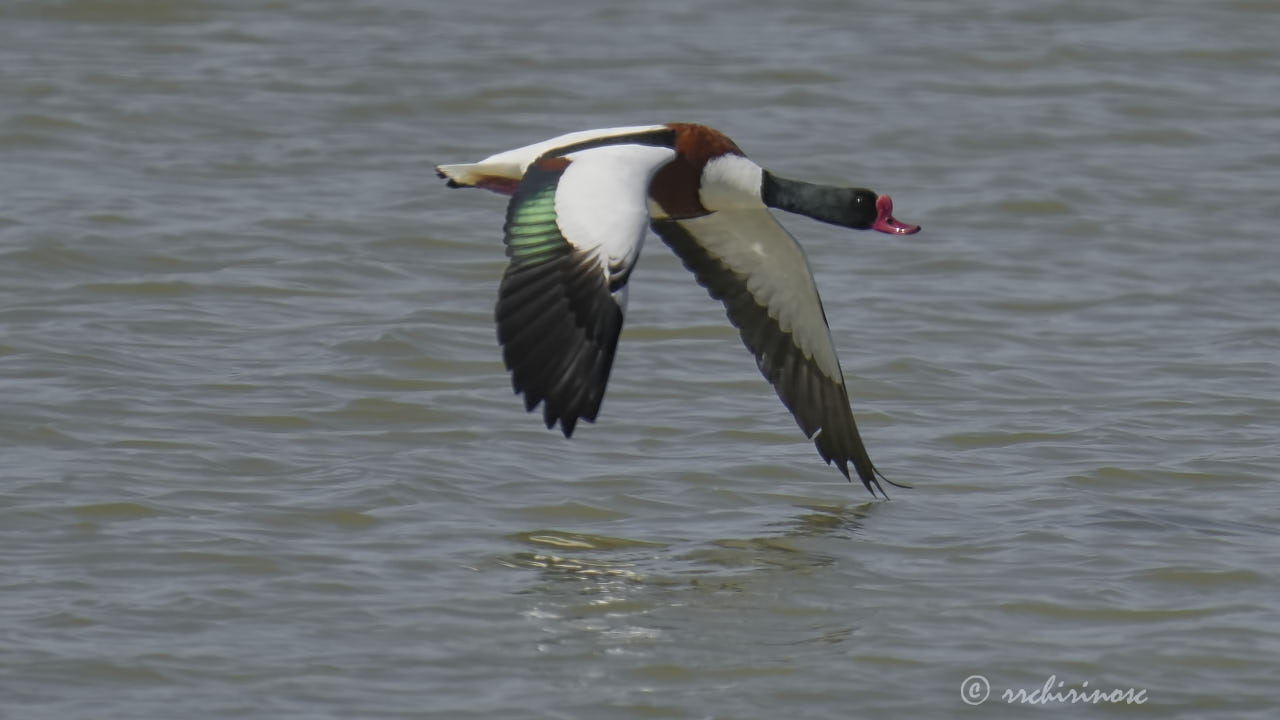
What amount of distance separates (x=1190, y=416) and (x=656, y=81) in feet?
21.9

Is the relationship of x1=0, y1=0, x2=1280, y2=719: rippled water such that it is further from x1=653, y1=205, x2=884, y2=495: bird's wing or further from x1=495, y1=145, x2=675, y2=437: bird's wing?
x1=495, y1=145, x2=675, y2=437: bird's wing

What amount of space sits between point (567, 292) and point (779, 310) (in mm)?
1618

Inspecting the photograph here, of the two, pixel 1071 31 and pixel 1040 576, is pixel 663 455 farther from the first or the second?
pixel 1071 31

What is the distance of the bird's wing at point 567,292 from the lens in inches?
239

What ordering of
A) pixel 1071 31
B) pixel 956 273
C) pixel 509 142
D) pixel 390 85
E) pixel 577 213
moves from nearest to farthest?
pixel 577 213
pixel 956 273
pixel 509 142
pixel 390 85
pixel 1071 31

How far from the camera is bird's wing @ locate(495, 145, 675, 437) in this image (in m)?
6.08

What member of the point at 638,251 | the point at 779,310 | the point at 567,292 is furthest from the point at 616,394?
the point at 567,292

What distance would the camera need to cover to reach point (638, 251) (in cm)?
629

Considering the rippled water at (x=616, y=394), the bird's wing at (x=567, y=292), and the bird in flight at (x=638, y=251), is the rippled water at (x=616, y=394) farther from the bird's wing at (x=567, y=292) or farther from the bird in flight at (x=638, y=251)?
the bird's wing at (x=567, y=292)

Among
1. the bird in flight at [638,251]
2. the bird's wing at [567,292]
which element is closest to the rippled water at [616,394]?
the bird in flight at [638,251]

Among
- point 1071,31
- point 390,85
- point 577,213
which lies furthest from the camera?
point 1071,31

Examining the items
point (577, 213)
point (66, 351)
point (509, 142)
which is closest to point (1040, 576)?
point (577, 213)

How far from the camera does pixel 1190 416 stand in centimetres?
838

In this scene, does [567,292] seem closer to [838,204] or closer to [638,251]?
[638,251]
